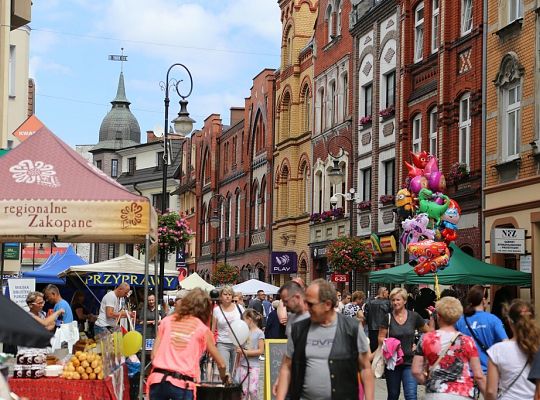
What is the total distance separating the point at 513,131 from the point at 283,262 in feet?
72.9

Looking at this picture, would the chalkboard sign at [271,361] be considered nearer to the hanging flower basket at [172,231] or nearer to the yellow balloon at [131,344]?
the yellow balloon at [131,344]

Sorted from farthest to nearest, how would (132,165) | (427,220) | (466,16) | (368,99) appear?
(132,165), (368,99), (466,16), (427,220)

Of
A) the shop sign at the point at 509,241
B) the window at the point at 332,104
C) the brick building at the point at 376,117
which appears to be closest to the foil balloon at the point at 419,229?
the shop sign at the point at 509,241

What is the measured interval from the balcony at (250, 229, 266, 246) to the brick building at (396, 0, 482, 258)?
848 inches

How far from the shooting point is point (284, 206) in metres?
53.6

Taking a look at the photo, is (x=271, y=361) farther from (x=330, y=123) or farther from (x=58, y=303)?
(x=330, y=123)

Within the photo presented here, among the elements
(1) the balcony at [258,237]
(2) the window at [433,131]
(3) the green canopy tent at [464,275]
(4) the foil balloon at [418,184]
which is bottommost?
(3) the green canopy tent at [464,275]

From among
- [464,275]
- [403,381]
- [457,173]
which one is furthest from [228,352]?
[457,173]

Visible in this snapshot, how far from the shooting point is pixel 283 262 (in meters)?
49.7

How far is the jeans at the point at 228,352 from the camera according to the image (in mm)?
15969

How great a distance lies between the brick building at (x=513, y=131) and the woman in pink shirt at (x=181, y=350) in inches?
653

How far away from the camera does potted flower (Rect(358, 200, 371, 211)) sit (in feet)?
134

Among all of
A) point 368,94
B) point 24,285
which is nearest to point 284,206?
point 368,94

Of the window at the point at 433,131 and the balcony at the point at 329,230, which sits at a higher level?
the window at the point at 433,131
